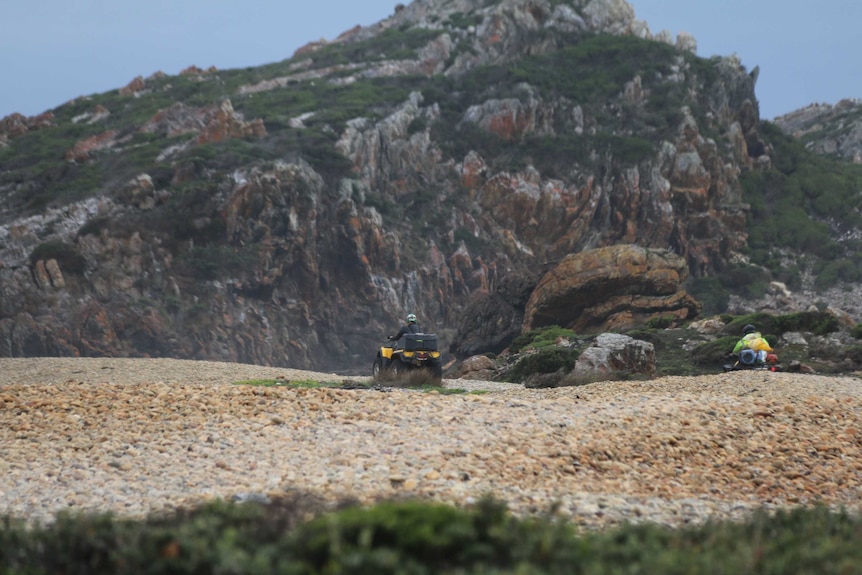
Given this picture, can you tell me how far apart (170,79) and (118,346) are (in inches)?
1791

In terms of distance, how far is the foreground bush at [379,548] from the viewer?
541cm

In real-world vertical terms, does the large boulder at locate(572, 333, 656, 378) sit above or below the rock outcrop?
below

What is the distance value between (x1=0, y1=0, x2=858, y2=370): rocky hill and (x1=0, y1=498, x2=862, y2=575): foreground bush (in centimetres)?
2796

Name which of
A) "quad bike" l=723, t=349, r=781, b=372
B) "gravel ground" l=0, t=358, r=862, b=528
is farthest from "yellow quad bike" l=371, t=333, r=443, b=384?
"quad bike" l=723, t=349, r=781, b=372

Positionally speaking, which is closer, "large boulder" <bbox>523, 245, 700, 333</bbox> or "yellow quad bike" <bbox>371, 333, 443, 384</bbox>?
"yellow quad bike" <bbox>371, 333, 443, 384</bbox>

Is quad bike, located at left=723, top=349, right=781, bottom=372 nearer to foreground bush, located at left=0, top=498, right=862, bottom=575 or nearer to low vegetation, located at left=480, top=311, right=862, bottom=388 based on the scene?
low vegetation, located at left=480, top=311, right=862, bottom=388

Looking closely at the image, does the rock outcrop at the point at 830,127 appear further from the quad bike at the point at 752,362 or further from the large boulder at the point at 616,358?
the quad bike at the point at 752,362

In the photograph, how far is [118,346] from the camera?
152ft

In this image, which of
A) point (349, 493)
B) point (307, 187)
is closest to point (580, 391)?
point (349, 493)

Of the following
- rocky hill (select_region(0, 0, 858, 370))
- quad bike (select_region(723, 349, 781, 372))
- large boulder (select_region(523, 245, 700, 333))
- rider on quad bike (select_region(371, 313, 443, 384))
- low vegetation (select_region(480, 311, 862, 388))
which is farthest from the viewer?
rocky hill (select_region(0, 0, 858, 370))

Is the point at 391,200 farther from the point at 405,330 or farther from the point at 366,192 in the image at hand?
the point at 405,330

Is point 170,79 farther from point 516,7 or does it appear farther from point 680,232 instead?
point 680,232

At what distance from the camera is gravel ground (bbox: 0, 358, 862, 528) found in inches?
354

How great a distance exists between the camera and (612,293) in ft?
114
